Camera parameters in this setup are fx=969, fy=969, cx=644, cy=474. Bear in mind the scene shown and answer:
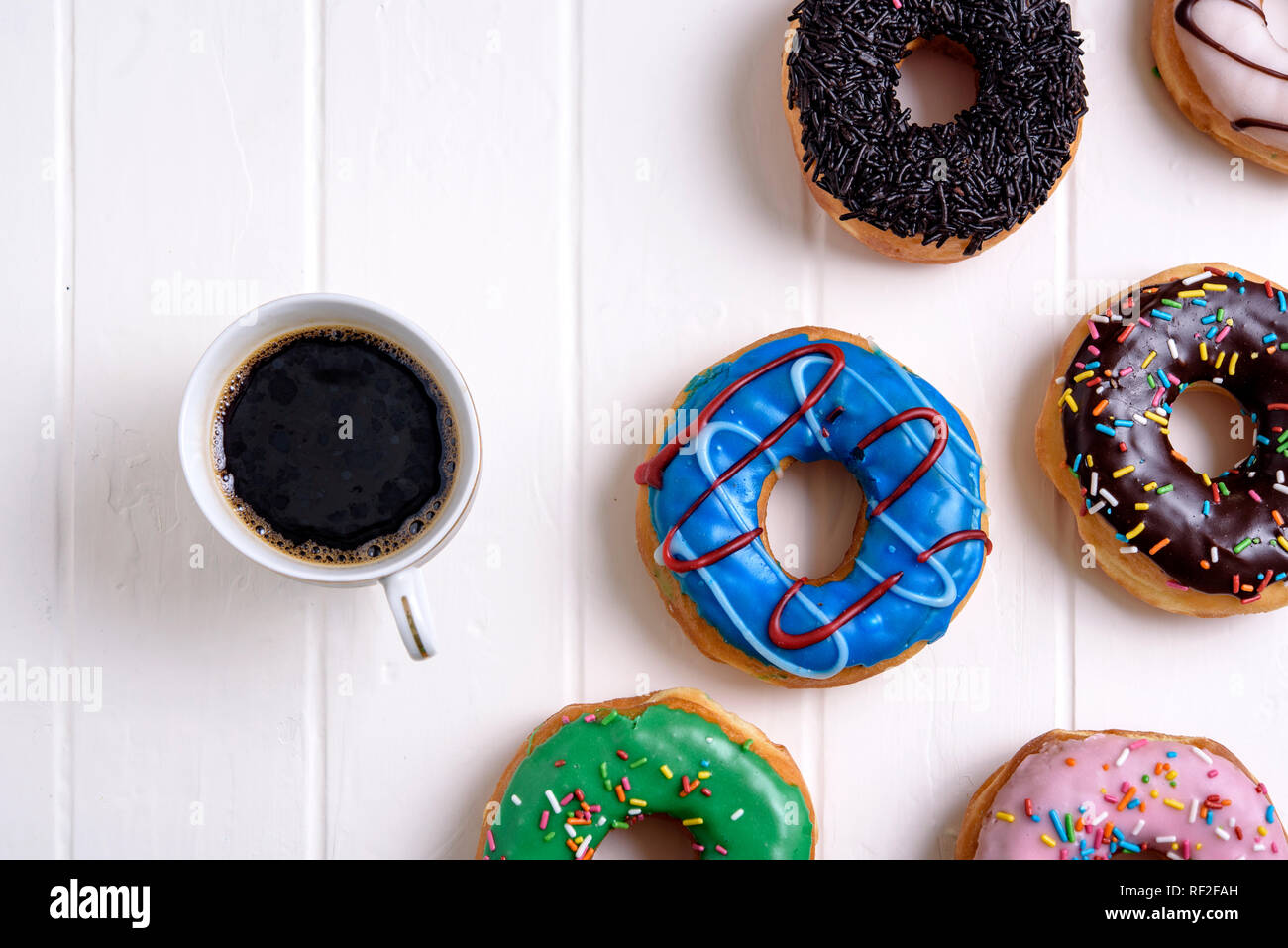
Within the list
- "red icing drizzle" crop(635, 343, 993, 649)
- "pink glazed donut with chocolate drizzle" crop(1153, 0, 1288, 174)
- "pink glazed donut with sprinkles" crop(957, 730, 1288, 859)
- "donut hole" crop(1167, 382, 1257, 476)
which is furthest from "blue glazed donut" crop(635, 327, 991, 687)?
"pink glazed donut with chocolate drizzle" crop(1153, 0, 1288, 174)

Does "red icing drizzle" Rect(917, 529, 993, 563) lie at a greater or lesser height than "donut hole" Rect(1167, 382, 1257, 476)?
lesser

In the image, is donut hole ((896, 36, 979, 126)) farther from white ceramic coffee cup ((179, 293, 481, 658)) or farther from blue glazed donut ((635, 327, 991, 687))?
white ceramic coffee cup ((179, 293, 481, 658))

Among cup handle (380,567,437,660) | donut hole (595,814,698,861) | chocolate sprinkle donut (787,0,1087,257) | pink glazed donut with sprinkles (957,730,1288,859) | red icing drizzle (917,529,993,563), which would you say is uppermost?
chocolate sprinkle donut (787,0,1087,257)

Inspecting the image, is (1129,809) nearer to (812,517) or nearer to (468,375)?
(812,517)

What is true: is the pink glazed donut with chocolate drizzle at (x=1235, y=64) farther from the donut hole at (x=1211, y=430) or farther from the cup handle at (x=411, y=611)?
the cup handle at (x=411, y=611)

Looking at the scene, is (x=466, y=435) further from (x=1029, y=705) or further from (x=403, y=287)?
(x=1029, y=705)
